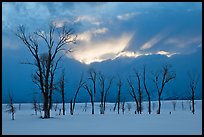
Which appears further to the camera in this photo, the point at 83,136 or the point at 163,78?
the point at 163,78

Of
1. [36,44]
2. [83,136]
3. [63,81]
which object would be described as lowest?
[83,136]

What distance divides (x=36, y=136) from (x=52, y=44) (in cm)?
1740

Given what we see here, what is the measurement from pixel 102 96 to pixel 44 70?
69.1ft

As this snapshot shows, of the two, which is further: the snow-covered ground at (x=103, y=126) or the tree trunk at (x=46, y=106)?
the tree trunk at (x=46, y=106)

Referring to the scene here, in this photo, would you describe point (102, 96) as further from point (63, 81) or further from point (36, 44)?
point (36, 44)

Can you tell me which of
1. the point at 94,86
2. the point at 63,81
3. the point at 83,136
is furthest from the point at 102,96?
the point at 83,136

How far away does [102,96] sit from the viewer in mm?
50625

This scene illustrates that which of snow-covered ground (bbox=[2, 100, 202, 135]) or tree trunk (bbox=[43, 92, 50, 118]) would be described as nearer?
snow-covered ground (bbox=[2, 100, 202, 135])

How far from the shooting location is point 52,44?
30641mm

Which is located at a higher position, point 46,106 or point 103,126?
point 46,106

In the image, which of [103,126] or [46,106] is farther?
[46,106]

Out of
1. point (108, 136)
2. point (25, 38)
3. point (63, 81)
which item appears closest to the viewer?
point (108, 136)

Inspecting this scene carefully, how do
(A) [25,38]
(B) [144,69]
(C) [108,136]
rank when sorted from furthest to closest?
(B) [144,69] → (A) [25,38] → (C) [108,136]

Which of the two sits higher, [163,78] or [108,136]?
[163,78]
